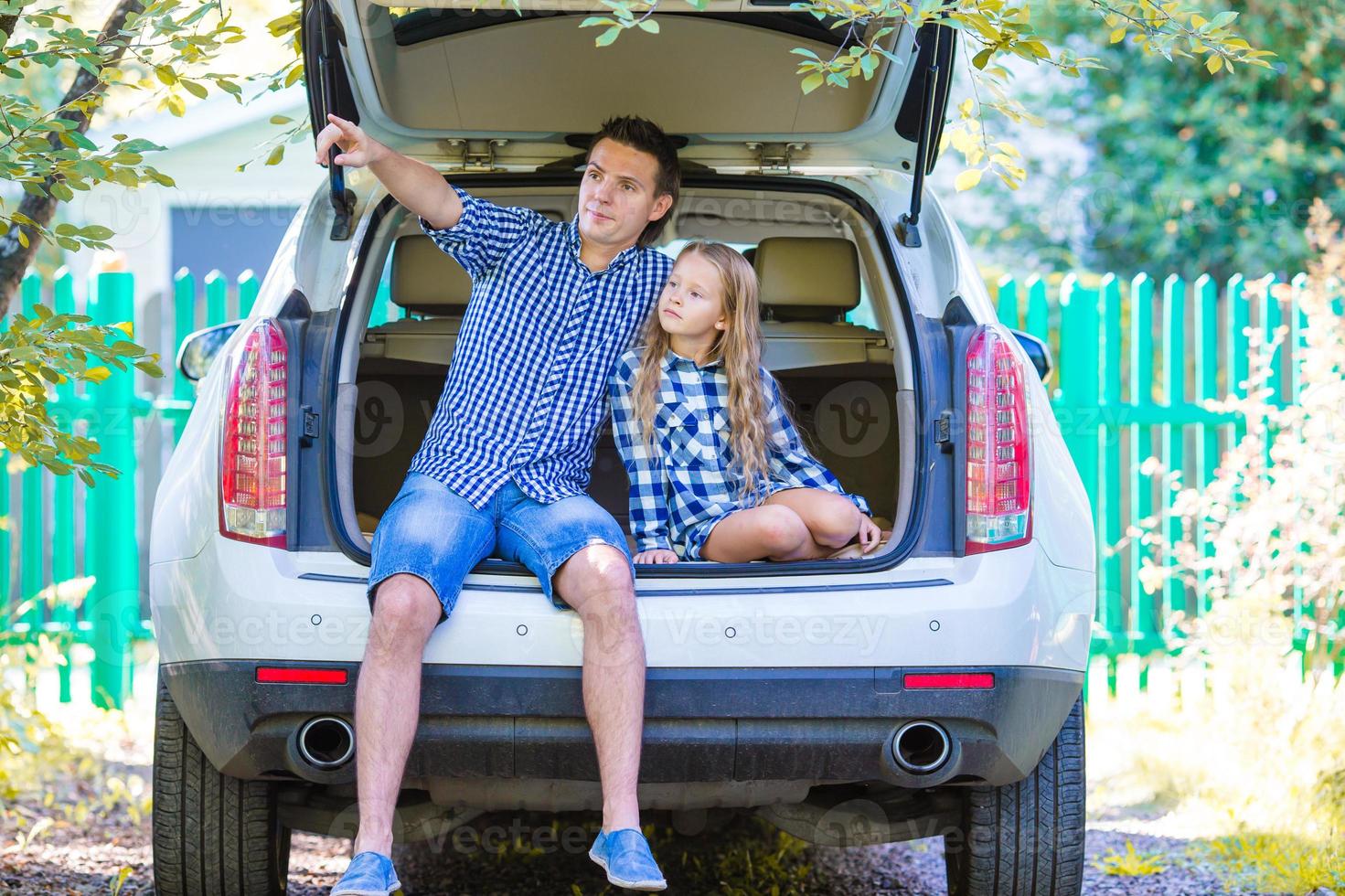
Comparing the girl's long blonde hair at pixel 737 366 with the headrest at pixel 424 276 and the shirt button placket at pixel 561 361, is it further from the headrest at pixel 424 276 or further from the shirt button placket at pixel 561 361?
the headrest at pixel 424 276

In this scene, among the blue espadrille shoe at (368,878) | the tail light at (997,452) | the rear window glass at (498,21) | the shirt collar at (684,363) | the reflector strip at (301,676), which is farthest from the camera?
the rear window glass at (498,21)

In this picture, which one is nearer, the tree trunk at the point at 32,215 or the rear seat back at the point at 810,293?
the rear seat back at the point at 810,293

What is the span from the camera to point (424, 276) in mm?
3738

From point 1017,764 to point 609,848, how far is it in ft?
2.69

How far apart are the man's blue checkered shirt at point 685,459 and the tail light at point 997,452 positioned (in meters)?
0.47

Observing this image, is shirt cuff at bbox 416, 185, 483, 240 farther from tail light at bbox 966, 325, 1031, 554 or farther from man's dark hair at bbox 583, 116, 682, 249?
tail light at bbox 966, 325, 1031, 554

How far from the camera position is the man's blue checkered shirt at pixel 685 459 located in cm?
313

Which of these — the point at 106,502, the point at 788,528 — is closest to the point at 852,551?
the point at 788,528

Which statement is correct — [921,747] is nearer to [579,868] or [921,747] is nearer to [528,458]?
[528,458]

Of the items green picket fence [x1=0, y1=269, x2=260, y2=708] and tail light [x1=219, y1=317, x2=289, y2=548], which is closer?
tail light [x1=219, y1=317, x2=289, y2=548]

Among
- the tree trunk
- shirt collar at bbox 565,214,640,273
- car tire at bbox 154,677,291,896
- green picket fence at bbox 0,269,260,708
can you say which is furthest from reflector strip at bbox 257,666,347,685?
green picket fence at bbox 0,269,260,708

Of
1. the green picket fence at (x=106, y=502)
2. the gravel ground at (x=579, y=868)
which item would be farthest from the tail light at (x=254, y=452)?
the green picket fence at (x=106, y=502)

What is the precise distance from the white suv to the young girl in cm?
29

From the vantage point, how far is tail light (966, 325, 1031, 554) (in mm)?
2715
